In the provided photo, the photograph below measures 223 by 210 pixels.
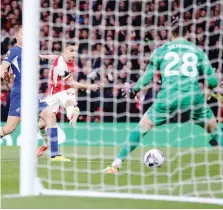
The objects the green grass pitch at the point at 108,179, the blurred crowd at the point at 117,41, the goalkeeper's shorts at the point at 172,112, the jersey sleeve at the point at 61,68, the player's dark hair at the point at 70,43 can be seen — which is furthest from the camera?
the blurred crowd at the point at 117,41

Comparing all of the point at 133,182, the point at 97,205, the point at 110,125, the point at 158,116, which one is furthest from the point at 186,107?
the point at 110,125

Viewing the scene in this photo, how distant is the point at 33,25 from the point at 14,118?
3771mm

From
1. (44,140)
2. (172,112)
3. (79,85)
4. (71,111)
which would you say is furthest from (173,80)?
(71,111)

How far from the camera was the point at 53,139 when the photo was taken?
10.6m

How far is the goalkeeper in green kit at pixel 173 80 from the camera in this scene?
29.5ft

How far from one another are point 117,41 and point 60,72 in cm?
81

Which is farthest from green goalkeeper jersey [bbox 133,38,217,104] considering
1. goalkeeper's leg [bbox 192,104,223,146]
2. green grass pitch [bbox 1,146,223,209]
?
green grass pitch [bbox 1,146,223,209]

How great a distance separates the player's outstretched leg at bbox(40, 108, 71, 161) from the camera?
10539mm

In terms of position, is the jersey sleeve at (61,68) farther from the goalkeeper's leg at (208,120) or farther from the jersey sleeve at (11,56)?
the goalkeeper's leg at (208,120)

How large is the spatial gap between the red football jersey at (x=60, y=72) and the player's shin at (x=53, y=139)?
80 cm

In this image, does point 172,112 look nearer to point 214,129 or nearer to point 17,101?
point 214,129

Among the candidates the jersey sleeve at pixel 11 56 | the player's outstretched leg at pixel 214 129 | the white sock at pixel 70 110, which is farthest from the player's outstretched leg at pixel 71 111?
the player's outstretched leg at pixel 214 129

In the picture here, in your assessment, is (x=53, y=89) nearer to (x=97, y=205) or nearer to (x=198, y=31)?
(x=198, y=31)

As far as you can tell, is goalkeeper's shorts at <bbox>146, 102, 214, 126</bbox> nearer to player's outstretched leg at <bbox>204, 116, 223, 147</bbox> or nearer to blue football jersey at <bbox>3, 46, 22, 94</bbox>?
player's outstretched leg at <bbox>204, 116, 223, 147</bbox>
